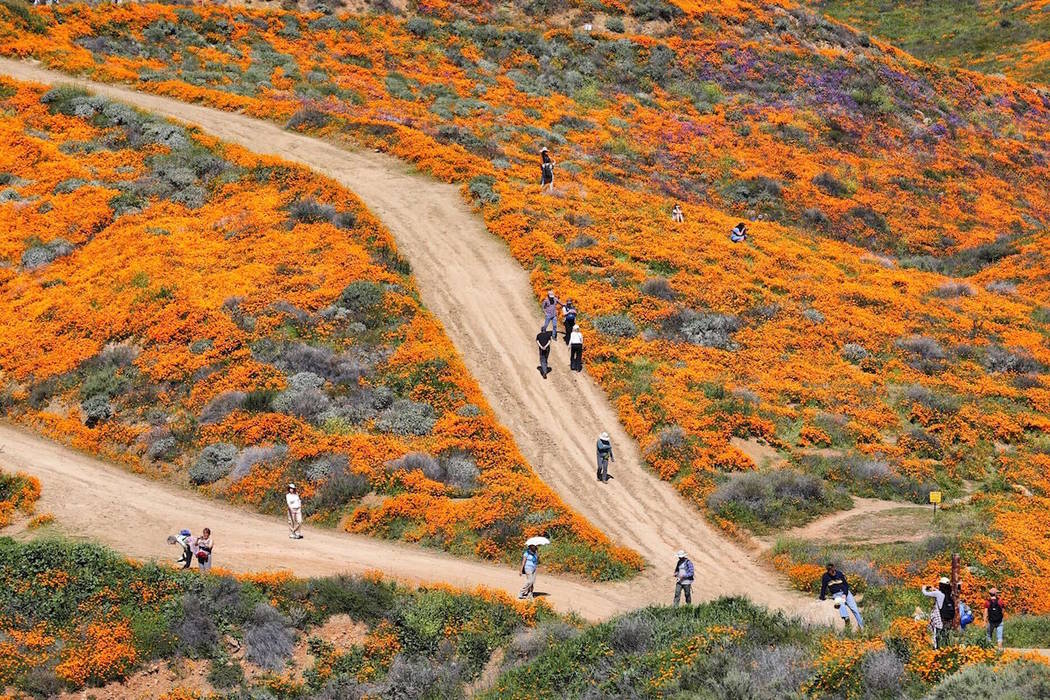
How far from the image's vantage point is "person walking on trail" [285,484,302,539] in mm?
25047

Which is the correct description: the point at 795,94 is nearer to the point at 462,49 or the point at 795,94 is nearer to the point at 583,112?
the point at 583,112

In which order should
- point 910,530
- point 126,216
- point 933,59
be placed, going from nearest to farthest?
point 910,530 → point 126,216 → point 933,59

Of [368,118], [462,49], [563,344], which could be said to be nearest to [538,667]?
[563,344]

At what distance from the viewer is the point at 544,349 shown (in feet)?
110

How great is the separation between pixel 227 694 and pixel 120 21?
176ft

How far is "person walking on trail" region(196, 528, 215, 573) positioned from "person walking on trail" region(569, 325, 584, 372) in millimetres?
15331

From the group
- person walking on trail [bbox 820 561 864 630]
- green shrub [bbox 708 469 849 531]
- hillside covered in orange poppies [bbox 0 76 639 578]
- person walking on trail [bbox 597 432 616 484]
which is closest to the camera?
person walking on trail [bbox 820 561 864 630]

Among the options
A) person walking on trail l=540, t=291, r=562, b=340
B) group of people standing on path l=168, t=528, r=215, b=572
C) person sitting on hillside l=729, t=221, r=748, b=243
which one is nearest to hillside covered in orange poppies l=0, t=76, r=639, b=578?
person walking on trail l=540, t=291, r=562, b=340

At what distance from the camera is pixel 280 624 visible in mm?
20781

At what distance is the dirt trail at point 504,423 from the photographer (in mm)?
24297

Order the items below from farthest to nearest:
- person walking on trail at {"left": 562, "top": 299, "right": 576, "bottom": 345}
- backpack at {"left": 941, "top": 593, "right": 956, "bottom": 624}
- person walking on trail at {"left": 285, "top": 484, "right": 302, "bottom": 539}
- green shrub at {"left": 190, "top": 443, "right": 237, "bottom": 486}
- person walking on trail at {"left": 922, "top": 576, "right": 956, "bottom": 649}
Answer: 1. person walking on trail at {"left": 562, "top": 299, "right": 576, "bottom": 345}
2. green shrub at {"left": 190, "top": 443, "right": 237, "bottom": 486}
3. person walking on trail at {"left": 285, "top": 484, "right": 302, "bottom": 539}
4. backpack at {"left": 941, "top": 593, "right": 956, "bottom": 624}
5. person walking on trail at {"left": 922, "top": 576, "right": 956, "bottom": 649}

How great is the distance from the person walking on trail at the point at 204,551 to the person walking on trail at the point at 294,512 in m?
2.69

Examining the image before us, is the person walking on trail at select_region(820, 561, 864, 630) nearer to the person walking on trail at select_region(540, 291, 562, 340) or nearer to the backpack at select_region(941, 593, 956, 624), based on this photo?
the backpack at select_region(941, 593, 956, 624)

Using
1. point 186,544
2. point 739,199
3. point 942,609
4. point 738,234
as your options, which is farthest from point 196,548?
point 739,199
